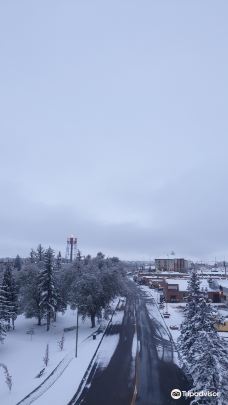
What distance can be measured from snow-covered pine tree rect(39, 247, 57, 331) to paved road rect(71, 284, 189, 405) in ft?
42.9

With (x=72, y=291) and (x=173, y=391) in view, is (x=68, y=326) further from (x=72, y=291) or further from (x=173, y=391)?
(x=173, y=391)

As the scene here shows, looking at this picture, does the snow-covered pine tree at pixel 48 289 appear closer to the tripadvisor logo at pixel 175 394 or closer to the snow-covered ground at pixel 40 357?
the snow-covered ground at pixel 40 357

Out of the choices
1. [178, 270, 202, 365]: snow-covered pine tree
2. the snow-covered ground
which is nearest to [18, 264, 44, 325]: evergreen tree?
the snow-covered ground

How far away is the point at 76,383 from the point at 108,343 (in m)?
15.8

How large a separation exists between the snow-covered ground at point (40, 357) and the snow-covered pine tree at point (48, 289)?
128 inches

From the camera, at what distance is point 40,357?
42344 mm

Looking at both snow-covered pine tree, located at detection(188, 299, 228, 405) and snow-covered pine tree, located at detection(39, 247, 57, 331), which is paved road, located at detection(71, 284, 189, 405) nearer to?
snow-covered pine tree, located at detection(188, 299, 228, 405)

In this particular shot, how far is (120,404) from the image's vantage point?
→ 85.7 ft

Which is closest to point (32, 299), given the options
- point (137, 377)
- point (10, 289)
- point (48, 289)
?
point (48, 289)

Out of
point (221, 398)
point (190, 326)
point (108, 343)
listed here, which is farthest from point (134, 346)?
point (221, 398)

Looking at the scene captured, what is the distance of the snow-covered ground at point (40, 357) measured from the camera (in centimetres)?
2929

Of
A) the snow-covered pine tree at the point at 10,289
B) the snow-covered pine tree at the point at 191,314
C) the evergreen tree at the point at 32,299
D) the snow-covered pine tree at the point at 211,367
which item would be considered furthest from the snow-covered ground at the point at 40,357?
the snow-covered pine tree at the point at 211,367

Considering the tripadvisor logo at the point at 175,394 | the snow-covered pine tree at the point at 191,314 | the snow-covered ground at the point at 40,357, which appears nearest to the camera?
the tripadvisor logo at the point at 175,394

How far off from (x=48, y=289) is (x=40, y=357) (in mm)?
16095
